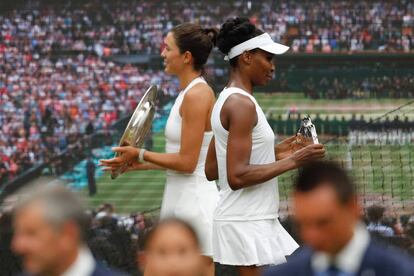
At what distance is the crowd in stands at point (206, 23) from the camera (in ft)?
40.7

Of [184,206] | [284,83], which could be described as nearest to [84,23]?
[284,83]

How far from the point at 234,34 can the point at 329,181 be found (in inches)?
95.0

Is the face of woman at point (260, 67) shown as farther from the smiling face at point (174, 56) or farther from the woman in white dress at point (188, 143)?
the smiling face at point (174, 56)

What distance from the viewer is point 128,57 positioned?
12.8 meters

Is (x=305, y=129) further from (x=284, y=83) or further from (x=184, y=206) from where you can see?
(x=284, y=83)

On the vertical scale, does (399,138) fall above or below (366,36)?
below

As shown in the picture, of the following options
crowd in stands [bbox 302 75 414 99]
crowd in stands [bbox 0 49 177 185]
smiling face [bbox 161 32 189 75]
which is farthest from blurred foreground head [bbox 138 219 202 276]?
crowd in stands [bbox 0 49 177 185]

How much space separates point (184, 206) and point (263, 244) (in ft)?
2.31

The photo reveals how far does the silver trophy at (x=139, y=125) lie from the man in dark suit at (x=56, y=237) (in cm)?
261

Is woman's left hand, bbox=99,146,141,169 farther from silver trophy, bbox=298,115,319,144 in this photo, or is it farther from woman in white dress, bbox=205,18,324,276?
silver trophy, bbox=298,115,319,144

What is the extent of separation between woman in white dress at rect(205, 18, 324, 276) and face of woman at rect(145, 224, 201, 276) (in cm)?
183

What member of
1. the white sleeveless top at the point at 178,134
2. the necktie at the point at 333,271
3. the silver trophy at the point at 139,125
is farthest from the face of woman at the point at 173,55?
the necktie at the point at 333,271

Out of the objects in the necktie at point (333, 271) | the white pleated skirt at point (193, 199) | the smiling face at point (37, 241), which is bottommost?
the white pleated skirt at point (193, 199)

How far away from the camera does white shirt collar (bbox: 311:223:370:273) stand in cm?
319
